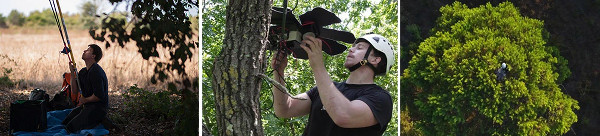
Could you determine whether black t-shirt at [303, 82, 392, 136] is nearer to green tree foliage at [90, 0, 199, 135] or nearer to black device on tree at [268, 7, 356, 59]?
black device on tree at [268, 7, 356, 59]

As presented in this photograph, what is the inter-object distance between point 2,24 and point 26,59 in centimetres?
30

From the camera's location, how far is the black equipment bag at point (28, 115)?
18.0 ft

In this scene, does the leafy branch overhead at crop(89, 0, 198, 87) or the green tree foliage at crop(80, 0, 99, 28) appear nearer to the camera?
the green tree foliage at crop(80, 0, 99, 28)

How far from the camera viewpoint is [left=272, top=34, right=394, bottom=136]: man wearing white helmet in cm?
428

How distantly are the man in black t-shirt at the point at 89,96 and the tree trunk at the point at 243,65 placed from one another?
5.24 ft

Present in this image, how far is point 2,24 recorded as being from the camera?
5.60m

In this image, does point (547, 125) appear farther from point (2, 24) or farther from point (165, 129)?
point (2, 24)

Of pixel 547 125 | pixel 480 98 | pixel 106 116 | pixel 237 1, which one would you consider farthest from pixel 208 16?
pixel 547 125

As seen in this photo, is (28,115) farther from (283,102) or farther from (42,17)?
(283,102)

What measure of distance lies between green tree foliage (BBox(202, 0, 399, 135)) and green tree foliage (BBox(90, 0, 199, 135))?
800mm

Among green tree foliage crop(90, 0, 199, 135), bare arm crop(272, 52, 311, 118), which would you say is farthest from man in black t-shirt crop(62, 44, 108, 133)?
bare arm crop(272, 52, 311, 118)

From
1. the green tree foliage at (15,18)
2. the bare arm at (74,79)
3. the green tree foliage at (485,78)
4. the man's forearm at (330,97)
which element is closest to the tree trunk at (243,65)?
the man's forearm at (330,97)

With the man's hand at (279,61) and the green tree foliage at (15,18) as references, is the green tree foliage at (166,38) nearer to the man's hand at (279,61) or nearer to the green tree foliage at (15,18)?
the green tree foliage at (15,18)

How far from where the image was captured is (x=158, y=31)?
5.96m
